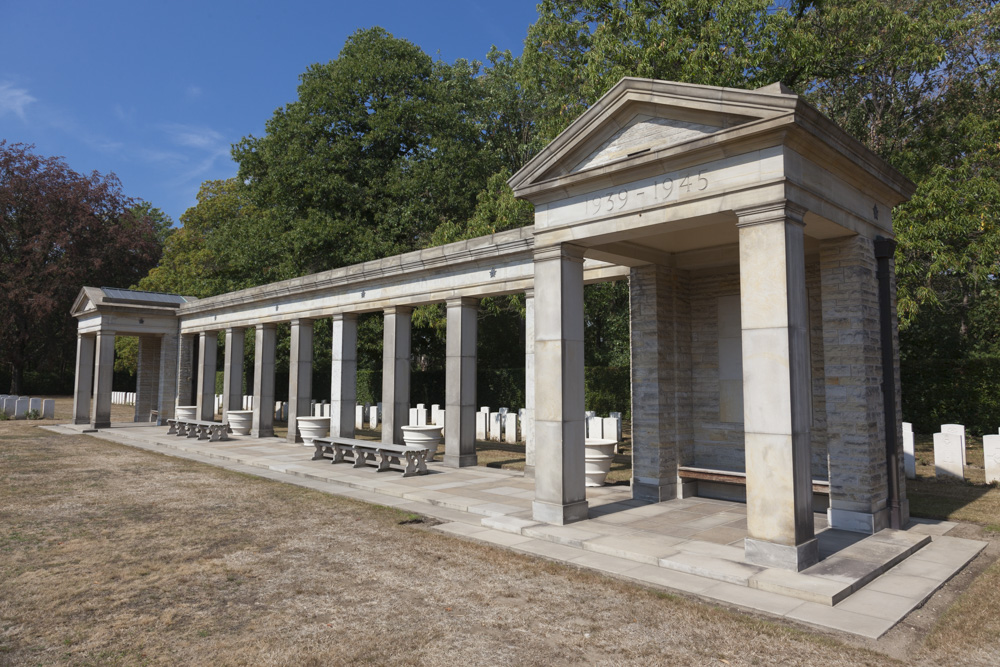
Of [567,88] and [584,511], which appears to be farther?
[567,88]

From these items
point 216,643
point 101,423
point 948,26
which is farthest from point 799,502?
point 101,423

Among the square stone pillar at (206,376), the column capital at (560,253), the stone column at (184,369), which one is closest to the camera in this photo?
the column capital at (560,253)

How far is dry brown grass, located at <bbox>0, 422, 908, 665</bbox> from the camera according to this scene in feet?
16.3

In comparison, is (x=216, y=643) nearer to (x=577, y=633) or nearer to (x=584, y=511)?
(x=577, y=633)

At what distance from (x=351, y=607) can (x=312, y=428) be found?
560 inches

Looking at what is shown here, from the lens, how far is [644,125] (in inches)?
336

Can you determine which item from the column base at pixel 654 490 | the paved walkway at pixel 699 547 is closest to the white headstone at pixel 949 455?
the paved walkway at pixel 699 547

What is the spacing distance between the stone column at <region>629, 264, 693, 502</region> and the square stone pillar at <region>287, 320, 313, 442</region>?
535 inches

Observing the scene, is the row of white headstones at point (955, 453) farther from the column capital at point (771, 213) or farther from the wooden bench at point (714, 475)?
the column capital at point (771, 213)

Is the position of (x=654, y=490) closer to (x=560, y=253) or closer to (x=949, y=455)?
(x=560, y=253)

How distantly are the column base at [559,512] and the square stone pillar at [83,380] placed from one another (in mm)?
26606

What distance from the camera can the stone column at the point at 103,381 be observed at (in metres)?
26.1

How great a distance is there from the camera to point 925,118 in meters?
18.9

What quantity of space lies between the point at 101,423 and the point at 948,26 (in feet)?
104
